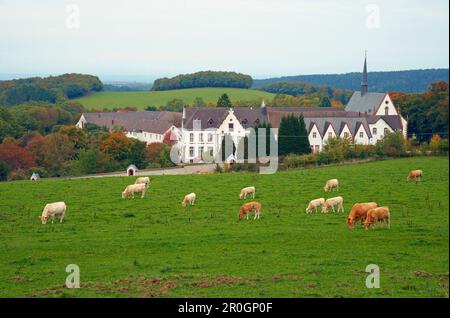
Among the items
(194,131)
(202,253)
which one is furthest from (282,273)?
(194,131)

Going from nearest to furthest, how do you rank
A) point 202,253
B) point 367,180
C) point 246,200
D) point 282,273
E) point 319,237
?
point 282,273
point 202,253
point 319,237
point 246,200
point 367,180

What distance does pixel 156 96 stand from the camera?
133000mm

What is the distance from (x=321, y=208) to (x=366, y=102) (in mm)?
67799

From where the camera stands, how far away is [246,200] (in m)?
28.0

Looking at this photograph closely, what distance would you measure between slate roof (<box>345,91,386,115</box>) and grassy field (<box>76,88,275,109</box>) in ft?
89.1

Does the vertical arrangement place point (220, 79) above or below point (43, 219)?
above

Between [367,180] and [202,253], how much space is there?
15.0m

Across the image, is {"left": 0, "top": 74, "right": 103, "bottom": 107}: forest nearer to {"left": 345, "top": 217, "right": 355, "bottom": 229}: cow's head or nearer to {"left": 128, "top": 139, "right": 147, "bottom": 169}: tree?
{"left": 128, "top": 139, "right": 147, "bottom": 169}: tree

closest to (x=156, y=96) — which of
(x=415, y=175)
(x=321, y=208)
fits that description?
(x=415, y=175)

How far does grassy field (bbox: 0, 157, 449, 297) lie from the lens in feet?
52.9

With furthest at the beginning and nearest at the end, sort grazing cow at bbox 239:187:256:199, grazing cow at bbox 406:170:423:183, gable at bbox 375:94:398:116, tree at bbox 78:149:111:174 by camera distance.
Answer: gable at bbox 375:94:398:116 → tree at bbox 78:149:111:174 → grazing cow at bbox 406:170:423:183 → grazing cow at bbox 239:187:256:199

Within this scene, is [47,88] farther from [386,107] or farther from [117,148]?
[117,148]

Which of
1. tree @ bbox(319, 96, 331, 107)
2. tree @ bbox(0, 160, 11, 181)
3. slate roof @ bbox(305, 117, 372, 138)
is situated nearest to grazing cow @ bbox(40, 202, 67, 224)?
tree @ bbox(0, 160, 11, 181)
